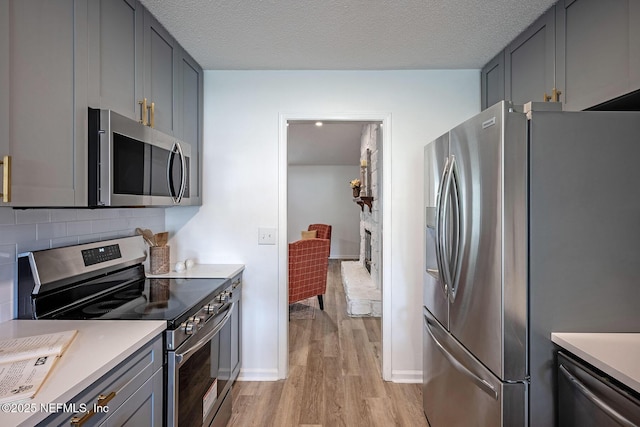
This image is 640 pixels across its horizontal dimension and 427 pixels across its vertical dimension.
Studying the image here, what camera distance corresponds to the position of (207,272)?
7.81ft

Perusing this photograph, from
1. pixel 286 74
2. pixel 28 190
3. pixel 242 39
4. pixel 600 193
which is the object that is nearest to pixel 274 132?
pixel 286 74

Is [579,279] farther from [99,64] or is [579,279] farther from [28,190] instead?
[99,64]

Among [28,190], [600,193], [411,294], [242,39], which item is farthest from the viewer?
[411,294]

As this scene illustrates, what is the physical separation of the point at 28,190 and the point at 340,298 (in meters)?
4.31

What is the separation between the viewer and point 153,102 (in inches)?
75.9

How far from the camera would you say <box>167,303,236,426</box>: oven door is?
142 centimetres

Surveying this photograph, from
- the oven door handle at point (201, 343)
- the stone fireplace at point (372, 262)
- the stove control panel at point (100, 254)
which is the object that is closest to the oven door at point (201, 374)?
the oven door handle at point (201, 343)

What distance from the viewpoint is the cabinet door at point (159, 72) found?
6.13 feet

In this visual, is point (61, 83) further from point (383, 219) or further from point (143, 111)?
point (383, 219)

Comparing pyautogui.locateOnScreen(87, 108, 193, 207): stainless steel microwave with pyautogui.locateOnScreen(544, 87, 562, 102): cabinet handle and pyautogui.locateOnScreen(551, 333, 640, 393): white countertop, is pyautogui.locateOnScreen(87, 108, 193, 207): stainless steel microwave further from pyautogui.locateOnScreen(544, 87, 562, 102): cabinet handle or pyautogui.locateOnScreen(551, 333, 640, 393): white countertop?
pyautogui.locateOnScreen(544, 87, 562, 102): cabinet handle

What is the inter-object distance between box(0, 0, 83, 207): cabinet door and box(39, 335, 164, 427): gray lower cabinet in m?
0.59

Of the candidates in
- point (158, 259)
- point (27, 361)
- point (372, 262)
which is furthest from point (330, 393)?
point (372, 262)

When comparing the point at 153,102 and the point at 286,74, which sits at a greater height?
the point at 286,74

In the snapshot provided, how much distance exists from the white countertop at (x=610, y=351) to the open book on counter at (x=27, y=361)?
1.59 meters
